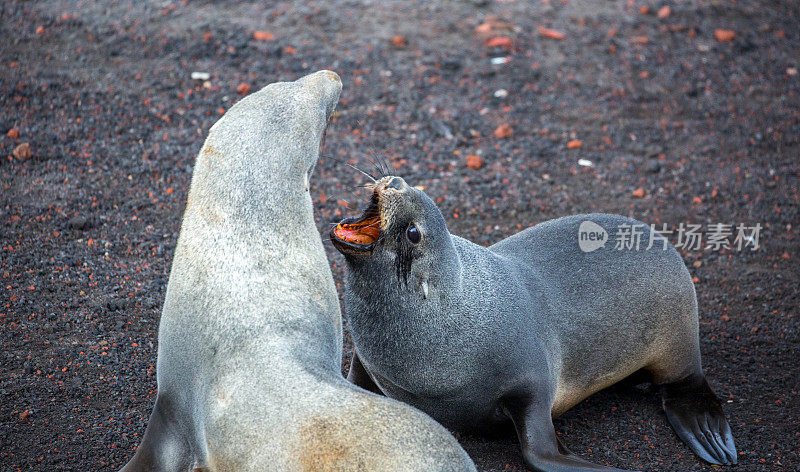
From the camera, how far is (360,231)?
375 centimetres

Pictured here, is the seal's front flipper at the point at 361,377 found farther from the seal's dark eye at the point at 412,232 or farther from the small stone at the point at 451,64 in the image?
the small stone at the point at 451,64

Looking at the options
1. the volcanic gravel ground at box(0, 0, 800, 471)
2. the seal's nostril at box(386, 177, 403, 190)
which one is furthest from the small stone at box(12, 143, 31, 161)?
the seal's nostril at box(386, 177, 403, 190)

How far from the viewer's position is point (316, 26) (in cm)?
857

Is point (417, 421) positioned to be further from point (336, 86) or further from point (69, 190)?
point (69, 190)

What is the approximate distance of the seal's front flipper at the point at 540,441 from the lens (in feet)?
12.7

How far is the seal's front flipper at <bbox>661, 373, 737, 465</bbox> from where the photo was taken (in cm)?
437

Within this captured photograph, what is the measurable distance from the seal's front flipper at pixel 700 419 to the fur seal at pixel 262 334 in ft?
6.61

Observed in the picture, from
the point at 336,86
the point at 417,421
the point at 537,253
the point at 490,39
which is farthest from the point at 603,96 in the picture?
the point at 417,421

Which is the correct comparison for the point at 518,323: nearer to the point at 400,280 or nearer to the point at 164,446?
the point at 400,280

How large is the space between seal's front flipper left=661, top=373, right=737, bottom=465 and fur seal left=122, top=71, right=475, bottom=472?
6.61 ft

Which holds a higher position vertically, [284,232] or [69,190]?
[284,232]

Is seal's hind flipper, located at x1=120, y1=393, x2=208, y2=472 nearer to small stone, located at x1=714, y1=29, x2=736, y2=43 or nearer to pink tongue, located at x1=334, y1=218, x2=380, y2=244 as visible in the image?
pink tongue, located at x1=334, y1=218, x2=380, y2=244

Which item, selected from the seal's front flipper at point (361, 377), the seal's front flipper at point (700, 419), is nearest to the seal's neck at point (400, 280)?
the seal's front flipper at point (361, 377)

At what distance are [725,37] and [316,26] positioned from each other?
4402mm
